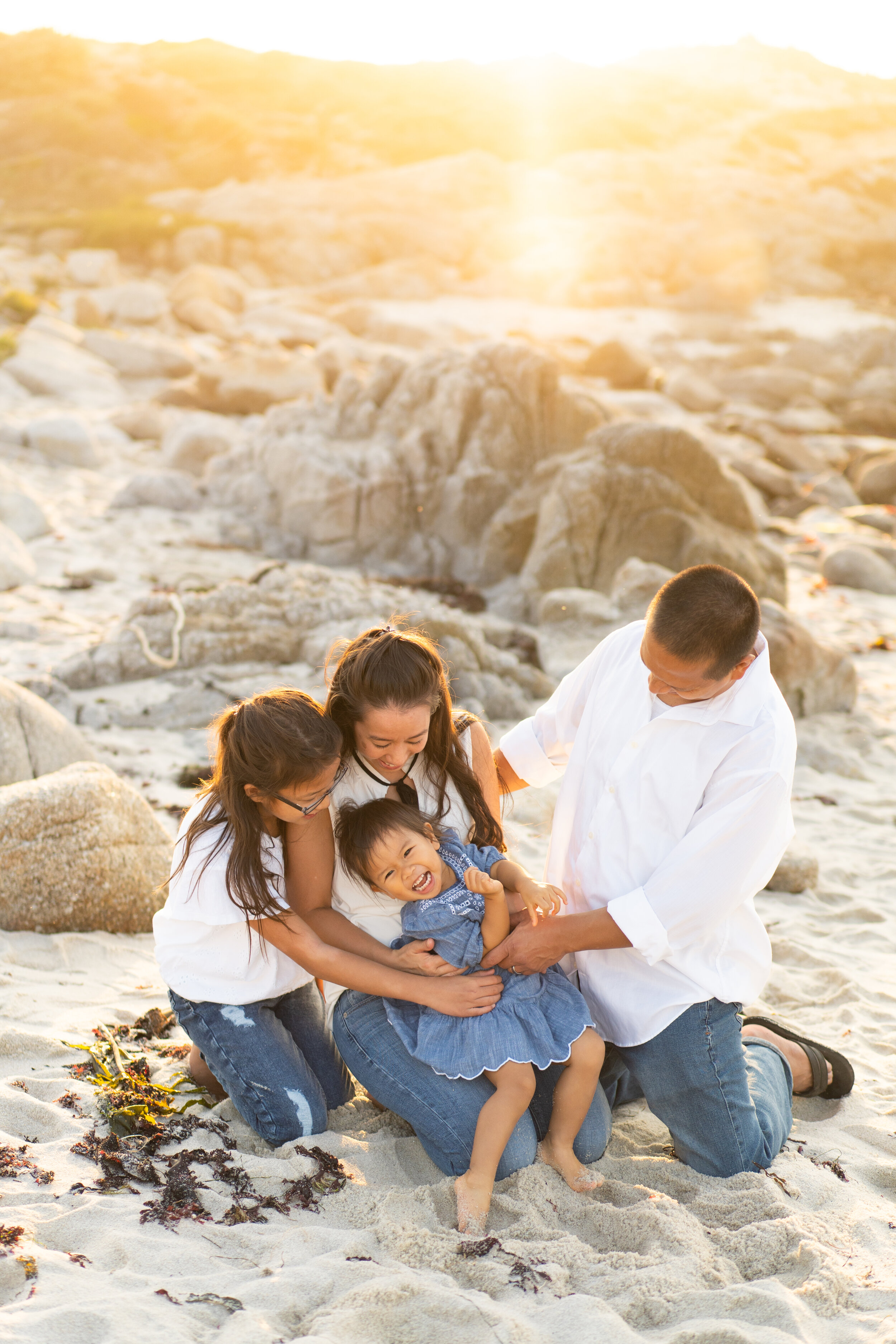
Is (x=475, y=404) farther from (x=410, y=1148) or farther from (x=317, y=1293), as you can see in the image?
(x=317, y=1293)

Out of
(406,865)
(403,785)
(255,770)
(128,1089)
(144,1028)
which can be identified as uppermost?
(255,770)

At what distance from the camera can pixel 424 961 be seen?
11.0ft

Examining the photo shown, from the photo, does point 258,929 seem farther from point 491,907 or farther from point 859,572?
point 859,572

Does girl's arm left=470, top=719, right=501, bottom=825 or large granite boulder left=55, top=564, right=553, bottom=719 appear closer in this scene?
girl's arm left=470, top=719, right=501, bottom=825

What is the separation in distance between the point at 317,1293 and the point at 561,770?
6.53 feet

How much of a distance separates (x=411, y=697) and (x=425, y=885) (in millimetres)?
610

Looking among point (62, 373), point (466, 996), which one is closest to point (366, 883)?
point (466, 996)

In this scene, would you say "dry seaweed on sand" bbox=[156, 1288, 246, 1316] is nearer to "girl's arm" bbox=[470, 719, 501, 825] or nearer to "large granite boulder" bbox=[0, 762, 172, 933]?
"girl's arm" bbox=[470, 719, 501, 825]

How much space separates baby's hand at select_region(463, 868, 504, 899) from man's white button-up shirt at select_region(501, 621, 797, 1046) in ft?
0.99

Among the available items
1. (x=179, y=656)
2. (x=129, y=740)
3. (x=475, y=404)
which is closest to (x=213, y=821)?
(x=129, y=740)

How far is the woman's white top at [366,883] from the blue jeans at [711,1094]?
2.98 ft

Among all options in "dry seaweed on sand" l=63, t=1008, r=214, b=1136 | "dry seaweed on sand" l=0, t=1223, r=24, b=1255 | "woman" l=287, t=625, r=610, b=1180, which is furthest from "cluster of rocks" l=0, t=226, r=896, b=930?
"dry seaweed on sand" l=0, t=1223, r=24, b=1255

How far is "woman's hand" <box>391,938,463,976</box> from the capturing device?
3354 millimetres

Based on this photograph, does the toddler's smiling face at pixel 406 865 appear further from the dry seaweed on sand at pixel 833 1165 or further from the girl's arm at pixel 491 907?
the dry seaweed on sand at pixel 833 1165
